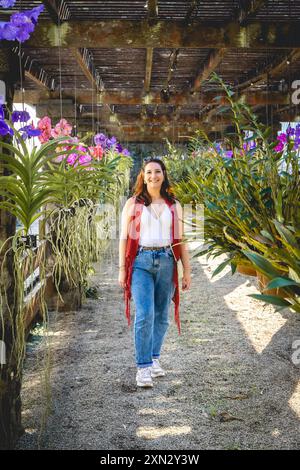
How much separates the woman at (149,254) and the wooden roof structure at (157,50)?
22.6 inches

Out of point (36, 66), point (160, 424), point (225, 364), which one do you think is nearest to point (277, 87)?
point (36, 66)

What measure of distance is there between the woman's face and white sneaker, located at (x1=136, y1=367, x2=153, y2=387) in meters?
0.87

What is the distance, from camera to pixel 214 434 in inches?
85.5

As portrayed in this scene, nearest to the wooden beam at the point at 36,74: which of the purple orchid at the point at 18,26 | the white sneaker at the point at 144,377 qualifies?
the white sneaker at the point at 144,377

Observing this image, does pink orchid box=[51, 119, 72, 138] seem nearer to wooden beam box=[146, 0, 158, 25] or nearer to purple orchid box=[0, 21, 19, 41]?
wooden beam box=[146, 0, 158, 25]

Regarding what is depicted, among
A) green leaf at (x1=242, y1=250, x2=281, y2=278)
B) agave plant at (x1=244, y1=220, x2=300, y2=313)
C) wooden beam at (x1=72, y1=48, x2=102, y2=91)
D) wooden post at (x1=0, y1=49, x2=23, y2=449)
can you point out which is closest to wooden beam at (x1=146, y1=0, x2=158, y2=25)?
wooden beam at (x1=72, y1=48, x2=102, y2=91)

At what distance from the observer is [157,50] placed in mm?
4648

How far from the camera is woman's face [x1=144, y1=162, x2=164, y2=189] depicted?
8.92ft

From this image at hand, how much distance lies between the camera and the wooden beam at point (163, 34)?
134 inches

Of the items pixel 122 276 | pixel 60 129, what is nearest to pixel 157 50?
pixel 60 129

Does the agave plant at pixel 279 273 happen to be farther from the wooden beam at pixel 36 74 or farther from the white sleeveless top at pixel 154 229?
the wooden beam at pixel 36 74

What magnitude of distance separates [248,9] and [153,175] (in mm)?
1221

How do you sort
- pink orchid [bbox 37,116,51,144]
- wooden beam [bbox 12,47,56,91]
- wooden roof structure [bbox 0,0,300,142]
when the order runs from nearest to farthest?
wooden roof structure [bbox 0,0,300,142], pink orchid [bbox 37,116,51,144], wooden beam [bbox 12,47,56,91]

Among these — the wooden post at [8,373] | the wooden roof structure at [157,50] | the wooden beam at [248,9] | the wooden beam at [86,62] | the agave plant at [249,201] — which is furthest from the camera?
the wooden beam at [86,62]
